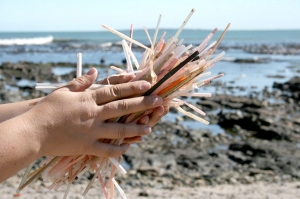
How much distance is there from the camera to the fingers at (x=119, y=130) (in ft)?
5.45

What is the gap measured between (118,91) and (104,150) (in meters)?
0.26

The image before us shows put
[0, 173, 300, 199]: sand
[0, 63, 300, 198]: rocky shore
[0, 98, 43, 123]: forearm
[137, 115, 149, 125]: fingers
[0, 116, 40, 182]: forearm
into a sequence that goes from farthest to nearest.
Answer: [0, 63, 300, 198]: rocky shore < [0, 173, 300, 199]: sand < [0, 98, 43, 123]: forearm < [137, 115, 149, 125]: fingers < [0, 116, 40, 182]: forearm

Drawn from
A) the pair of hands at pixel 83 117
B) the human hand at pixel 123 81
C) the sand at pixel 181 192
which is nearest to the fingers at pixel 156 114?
the human hand at pixel 123 81

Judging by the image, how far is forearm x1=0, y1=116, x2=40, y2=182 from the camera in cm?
157

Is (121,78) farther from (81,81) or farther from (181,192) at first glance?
(181,192)

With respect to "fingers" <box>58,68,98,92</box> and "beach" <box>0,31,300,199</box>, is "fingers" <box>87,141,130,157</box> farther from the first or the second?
"beach" <box>0,31,300,199</box>

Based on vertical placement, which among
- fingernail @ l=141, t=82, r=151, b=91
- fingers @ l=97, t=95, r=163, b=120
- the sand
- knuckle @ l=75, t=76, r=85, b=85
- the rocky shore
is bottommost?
the rocky shore

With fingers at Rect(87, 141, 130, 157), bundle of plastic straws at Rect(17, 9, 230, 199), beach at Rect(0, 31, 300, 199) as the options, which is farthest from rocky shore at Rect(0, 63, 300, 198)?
fingers at Rect(87, 141, 130, 157)

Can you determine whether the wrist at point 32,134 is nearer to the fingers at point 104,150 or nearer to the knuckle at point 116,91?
the fingers at point 104,150

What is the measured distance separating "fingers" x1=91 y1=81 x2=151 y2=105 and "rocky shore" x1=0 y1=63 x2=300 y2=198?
4.82 meters

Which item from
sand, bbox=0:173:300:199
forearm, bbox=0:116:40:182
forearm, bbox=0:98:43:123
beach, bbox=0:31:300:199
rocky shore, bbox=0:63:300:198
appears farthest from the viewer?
rocky shore, bbox=0:63:300:198

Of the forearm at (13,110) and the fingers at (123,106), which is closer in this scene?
the fingers at (123,106)

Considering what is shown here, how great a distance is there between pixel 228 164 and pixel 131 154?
1975 millimetres

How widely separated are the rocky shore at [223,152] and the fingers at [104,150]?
469 centimetres
